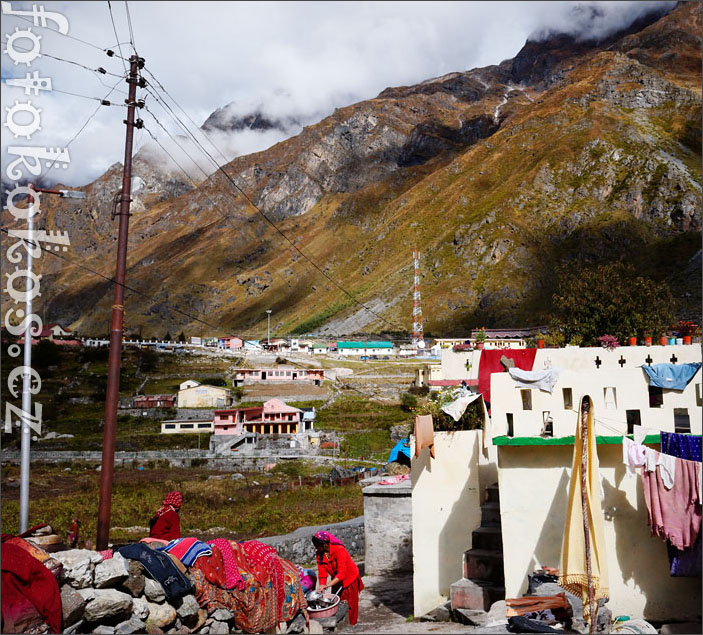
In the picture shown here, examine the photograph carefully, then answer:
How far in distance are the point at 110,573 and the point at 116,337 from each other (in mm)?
5109

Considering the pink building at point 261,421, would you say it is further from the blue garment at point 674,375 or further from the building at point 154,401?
the blue garment at point 674,375

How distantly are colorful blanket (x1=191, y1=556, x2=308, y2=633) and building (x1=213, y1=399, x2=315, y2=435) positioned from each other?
5739 centimetres

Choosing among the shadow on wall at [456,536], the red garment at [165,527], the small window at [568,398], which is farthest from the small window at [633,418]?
the red garment at [165,527]

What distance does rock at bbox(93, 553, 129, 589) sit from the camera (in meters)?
8.66

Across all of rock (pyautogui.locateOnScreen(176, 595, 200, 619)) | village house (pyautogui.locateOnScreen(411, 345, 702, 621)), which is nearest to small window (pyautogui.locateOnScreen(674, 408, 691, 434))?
village house (pyautogui.locateOnScreen(411, 345, 702, 621))

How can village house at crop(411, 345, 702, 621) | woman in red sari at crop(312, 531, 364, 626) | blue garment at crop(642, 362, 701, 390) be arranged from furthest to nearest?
blue garment at crop(642, 362, 701, 390) → woman in red sari at crop(312, 531, 364, 626) → village house at crop(411, 345, 702, 621)

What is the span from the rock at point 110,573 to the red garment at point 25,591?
2.31ft

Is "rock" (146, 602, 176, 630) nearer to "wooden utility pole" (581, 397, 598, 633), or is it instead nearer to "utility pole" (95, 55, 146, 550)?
"utility pole" (95, 55, 146, 550)

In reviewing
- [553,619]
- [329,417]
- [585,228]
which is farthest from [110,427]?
[585,228]

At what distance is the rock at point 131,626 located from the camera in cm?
851

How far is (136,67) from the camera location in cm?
1355

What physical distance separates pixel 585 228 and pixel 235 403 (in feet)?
329

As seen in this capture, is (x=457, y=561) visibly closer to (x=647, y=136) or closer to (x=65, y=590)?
(x=65, y=590)

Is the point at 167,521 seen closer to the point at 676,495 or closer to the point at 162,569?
the point at 162,569
